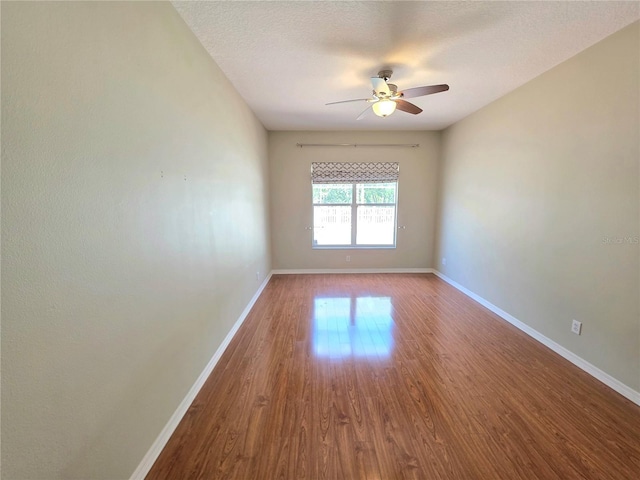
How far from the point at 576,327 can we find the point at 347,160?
3758mm

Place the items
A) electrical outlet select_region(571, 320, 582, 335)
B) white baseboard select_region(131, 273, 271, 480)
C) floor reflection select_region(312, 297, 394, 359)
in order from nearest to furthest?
white baseboard select_region(131, 273, 271, 480) → electrical outlet select_region(571, 320, 582, 335) → floor reflection select_region(312, 297, 394, 359)

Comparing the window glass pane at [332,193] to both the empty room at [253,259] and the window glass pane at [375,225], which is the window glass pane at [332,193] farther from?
the empty room at [253,259]

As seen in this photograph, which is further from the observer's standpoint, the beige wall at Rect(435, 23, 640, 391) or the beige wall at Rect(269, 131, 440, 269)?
the beige wall at Rect(269, 131, 440, 269)

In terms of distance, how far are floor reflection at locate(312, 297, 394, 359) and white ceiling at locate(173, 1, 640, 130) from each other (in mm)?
2582

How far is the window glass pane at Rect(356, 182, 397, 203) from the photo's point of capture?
16.1 feet

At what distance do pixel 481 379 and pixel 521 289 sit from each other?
1373 mm

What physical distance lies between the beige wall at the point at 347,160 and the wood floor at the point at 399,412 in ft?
7.34

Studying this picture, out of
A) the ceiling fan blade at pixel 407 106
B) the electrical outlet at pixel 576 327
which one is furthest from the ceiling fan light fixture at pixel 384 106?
the electrical outlet at pixel 576 327

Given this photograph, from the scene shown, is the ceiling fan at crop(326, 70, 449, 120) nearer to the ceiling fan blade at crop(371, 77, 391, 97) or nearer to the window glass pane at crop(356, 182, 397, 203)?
the ceiling fan blade at crop(371, 77, 391, 97)

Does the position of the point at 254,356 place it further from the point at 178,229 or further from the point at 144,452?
the point at 178,229

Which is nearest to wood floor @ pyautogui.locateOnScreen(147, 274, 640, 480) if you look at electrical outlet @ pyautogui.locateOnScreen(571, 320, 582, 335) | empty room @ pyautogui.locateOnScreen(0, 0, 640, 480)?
empty room @ pyautogui.locateOnScreen(0, 0, 640, 480)

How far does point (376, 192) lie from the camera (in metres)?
4.93

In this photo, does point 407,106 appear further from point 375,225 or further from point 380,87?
point 375,225

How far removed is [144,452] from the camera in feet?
4.44
